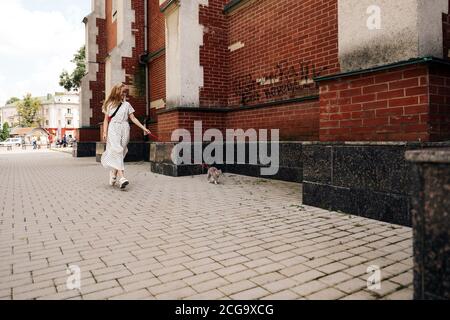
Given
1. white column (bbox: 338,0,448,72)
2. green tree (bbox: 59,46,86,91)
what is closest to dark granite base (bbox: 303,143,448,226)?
white column (bbox: 338,0,448,72)

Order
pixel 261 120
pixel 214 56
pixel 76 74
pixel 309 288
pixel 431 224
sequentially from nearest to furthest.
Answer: pixel 431 224
pixel 309 288
pixel 261 120
pixel 214 56
pixel 76 74

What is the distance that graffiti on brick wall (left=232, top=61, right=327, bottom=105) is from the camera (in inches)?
261

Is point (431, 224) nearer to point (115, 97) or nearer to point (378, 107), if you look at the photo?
point (378, 107)

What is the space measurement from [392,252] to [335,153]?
1734mm

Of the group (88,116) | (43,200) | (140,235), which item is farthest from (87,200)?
(88,116)

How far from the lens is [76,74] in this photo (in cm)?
2553

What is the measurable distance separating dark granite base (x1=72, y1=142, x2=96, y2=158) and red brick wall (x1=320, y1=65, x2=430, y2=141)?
627 inches

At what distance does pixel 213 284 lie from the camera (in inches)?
91.8

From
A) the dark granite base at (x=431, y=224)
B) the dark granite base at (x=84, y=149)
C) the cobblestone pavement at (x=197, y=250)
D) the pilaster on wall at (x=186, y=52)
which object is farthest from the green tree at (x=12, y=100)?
the dark granite base at (x=431, y=224)

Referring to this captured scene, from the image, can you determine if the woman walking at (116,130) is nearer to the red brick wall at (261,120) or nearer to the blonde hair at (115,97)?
the blonde hair at (115,97)

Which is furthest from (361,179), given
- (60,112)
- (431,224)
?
(60,112)

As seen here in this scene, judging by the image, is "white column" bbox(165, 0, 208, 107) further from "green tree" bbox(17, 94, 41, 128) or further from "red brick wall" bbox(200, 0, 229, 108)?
"green tree" bbox(17, 94, 41, 128)

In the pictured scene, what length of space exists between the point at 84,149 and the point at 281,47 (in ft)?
46.2
